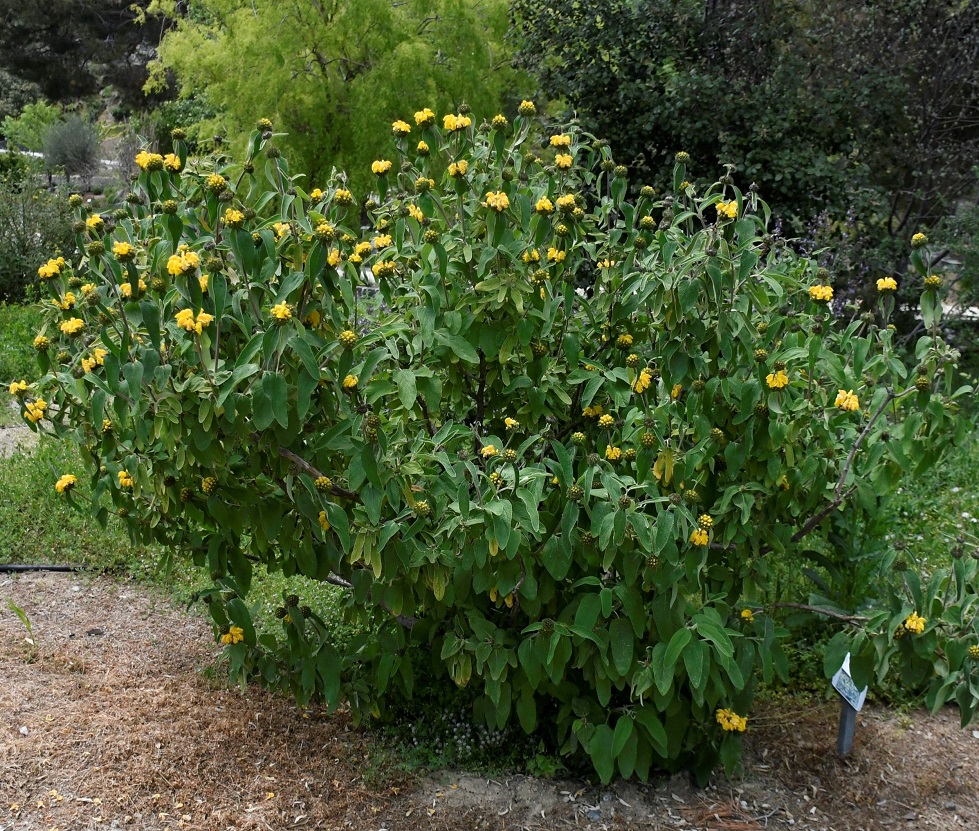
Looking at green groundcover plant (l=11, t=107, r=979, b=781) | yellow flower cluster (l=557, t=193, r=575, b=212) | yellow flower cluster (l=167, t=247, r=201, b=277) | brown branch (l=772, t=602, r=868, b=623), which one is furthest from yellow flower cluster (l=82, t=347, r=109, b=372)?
brown branch (l=772, t=602, r=868, b=623)

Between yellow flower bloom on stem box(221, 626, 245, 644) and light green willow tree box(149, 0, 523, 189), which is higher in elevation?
light green willow tree box(149, 0, 523, 189)

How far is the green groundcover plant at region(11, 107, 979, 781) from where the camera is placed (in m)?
2.08

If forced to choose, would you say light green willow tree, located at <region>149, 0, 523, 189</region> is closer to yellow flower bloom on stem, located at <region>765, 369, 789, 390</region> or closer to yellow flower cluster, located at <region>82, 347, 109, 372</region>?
yellow flower cluster, located at <region>82, 347, 109, 372</region>

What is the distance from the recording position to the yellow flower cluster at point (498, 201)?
7.16 ft

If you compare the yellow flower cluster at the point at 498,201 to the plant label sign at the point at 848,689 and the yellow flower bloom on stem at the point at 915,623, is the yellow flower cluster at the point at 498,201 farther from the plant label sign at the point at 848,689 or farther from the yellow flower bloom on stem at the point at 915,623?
the plant label sign at the point at 848,689

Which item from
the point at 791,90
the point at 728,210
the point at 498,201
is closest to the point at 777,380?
the point at 728,210

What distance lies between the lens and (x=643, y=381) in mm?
2342

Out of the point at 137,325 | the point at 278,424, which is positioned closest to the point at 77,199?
the point at 137,325

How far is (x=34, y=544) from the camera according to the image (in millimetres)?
4129

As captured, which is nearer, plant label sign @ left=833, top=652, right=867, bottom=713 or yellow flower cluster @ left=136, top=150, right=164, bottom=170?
yellow flower cluster @ left=136, top=150, right=164, bottom=170

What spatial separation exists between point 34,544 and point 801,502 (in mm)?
3173

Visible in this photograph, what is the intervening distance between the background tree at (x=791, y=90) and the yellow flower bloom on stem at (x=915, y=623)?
494cm

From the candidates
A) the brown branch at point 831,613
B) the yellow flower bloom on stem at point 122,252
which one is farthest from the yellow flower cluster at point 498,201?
the brown branch at point 831,613

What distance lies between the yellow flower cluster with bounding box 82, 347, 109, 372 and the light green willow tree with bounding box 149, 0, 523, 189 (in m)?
6.59
